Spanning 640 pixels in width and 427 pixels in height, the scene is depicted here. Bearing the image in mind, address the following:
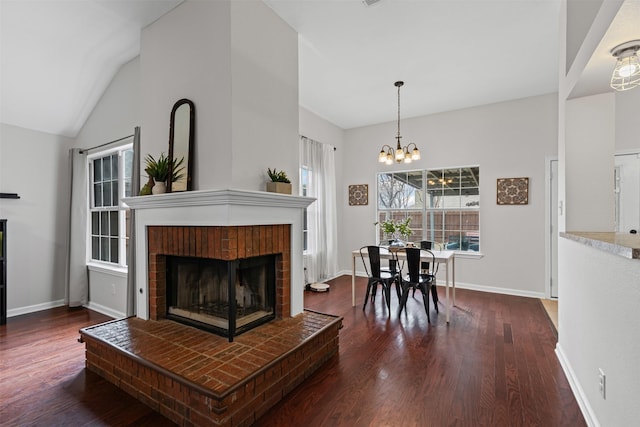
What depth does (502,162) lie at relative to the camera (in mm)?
4723

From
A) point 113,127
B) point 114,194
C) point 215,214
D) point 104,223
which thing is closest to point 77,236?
point 104,223

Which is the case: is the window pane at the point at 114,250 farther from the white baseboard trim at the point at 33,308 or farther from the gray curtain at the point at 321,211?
the gray curtain at the point at 321,211

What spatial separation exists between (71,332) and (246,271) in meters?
2.43

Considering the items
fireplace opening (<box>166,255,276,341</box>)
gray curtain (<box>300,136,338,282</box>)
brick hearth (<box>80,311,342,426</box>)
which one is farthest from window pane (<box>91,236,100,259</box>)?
gray curtain (<box>300,136,338,282</box>)

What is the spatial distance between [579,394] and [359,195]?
4488 mm

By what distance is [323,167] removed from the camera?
5449 millimetres

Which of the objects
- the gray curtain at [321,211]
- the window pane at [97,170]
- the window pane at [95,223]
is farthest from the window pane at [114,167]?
the gray curtain at [321,211]

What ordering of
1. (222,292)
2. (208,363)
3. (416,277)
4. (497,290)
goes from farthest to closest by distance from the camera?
(497,290)
(416,277)
(222,292)
(208,363)

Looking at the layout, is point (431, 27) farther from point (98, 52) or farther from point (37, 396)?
point (37, 396)

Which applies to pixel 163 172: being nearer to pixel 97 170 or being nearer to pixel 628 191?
pixel 97 170

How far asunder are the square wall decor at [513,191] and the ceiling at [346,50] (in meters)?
1.30

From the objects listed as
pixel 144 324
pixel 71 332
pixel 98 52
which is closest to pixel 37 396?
pixel 144 324

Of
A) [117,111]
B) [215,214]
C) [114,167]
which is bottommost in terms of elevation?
[215,214]

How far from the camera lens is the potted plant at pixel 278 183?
257cm
